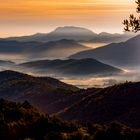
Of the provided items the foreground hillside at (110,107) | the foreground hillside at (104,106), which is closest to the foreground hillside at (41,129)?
the foreground hillside at (104,106)

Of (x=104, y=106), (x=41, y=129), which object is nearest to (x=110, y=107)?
(x=104, y=106)

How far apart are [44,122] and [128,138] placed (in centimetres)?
709

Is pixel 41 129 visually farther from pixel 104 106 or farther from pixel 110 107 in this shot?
pixel 104 106

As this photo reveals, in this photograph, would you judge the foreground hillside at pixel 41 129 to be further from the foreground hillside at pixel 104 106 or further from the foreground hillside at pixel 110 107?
the foreground hillside at pixel 110 107

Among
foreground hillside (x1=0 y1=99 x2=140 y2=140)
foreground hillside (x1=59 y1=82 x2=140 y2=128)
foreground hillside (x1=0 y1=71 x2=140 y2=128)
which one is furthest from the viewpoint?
foreground hillside (x1=59 y1=82 x2=140 y2=128)

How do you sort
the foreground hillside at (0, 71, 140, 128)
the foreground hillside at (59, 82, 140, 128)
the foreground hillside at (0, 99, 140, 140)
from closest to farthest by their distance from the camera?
the foreground hillside at (0, 99, 140, 140) → the foreground hillside at (0, 71, 140, 128) → the foreground hillside at (59, 82, 140, 128)

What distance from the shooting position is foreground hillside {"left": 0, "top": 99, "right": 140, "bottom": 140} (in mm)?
36775

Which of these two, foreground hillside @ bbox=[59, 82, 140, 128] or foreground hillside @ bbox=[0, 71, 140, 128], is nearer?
foreground hillside @ bbox=[0, 71, 140, 128]

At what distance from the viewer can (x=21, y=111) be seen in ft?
139

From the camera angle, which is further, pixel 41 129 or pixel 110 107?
pixel 110 107

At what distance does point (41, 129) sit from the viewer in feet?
130

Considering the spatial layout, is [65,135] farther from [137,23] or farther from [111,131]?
[137,23]

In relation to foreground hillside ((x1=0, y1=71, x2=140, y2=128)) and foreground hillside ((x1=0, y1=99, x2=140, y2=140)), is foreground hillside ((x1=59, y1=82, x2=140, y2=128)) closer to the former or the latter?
foreground hillside ((x1=0, y1=71, x2=140, y2=128))

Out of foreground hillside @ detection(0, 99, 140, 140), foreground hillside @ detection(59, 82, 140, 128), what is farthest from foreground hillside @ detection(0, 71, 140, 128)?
foreground hillside @ detection(0, 99, 140, 140)
